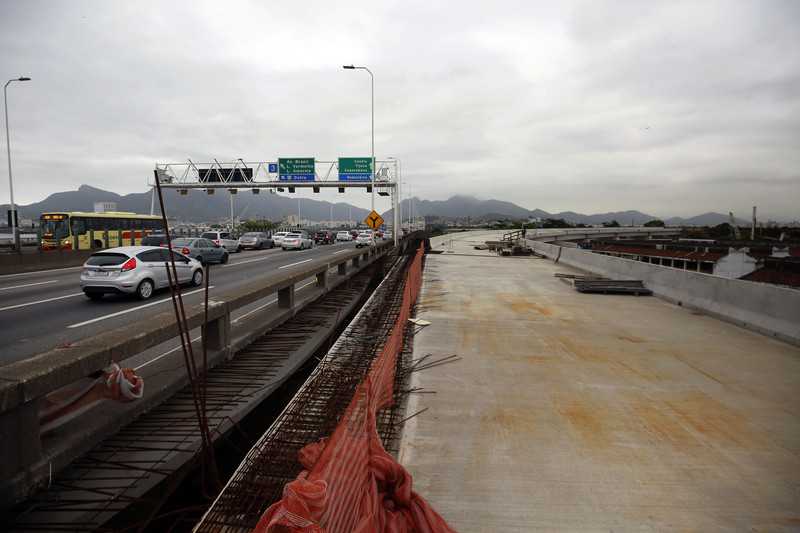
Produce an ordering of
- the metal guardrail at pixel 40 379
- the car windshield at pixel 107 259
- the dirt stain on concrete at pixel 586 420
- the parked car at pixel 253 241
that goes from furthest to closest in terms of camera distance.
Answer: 1. the parked car at pixel 253 241
2. the car windshield at pixel 107 259
3. the dirt stain on concrete at pixel 586 420
4. the metal guardrail at pixel 40 379

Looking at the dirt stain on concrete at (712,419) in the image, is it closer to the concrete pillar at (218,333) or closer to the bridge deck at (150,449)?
the bridge deck at (150,449)

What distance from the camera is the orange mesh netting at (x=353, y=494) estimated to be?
6.90ft

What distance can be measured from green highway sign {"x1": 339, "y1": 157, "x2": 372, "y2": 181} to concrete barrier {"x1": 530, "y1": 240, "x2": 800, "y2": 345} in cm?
3078

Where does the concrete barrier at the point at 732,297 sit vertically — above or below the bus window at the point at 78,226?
below

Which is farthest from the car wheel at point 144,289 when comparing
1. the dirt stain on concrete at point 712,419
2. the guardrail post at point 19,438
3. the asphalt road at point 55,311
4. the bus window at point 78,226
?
the bus window at point 78,226

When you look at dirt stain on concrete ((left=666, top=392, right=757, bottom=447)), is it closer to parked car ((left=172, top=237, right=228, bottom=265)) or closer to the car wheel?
the car wheel

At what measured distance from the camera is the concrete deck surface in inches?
139

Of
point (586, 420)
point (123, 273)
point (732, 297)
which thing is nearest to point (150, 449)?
point (586, 420)

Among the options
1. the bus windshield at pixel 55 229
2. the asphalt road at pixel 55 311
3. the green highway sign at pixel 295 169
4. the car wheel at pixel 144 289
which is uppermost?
the green highway sign at pixel 295 169

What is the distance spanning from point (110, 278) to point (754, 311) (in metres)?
15.7

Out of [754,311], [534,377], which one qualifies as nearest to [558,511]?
[534,377]

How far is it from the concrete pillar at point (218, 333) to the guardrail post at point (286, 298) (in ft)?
9.75

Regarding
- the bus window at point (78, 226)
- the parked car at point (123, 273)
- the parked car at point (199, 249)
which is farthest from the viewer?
the bus window at point (78, 226)

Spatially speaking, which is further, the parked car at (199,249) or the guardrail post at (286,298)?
the parked car at (199,249)
